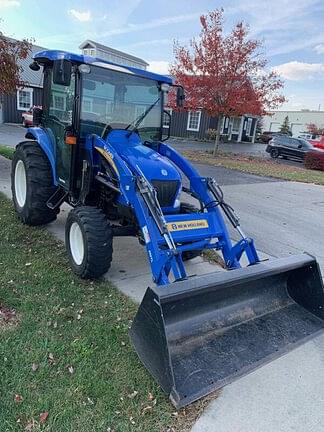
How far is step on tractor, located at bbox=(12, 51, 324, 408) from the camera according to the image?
280 cm

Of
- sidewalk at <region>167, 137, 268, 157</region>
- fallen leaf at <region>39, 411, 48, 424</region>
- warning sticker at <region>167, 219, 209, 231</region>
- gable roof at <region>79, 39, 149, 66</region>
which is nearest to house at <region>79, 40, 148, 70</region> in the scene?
gable roof at <region>79, 39, 149, 66</region>

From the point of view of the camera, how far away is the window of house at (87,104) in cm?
442

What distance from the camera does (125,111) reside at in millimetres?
4738

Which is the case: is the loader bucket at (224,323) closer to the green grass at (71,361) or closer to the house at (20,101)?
the green grass at (71,361)

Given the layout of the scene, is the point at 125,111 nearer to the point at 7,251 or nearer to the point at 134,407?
the point at 7,251

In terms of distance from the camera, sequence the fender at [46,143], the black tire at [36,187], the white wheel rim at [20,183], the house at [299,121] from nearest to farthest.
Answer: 1. the fender at [46,143]
2. the black tire at [36,187]
3. the white wheel rim at [20,183]
4. the house at [299,121]

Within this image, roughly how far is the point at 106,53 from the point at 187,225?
29.3m

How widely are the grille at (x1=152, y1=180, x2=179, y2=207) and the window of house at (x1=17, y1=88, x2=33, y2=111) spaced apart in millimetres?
24859

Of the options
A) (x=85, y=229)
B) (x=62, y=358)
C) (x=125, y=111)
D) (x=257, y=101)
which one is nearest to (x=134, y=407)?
(x=62, y=358)

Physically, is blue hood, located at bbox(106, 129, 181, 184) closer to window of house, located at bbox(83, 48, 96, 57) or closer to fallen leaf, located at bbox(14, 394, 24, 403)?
fallen leaf, located at bbox(14, 394, 24, 403)

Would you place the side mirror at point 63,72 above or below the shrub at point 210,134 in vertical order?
above

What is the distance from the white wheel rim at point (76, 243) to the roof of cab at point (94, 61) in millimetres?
1851

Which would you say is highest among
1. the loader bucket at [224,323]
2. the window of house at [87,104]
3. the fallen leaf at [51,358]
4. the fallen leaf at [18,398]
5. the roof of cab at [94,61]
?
the roof of cab at [94,61]

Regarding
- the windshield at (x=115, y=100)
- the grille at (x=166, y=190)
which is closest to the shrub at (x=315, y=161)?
the windshield at (x=115, y=100)
